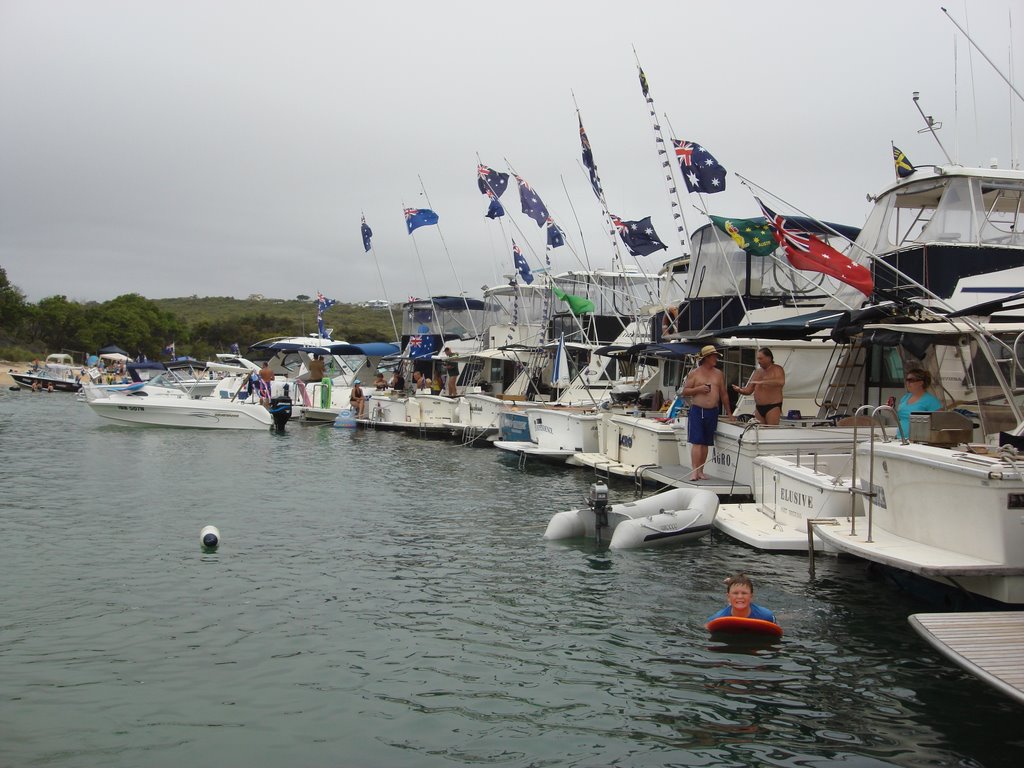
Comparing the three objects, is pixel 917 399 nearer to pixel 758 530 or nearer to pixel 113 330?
pixel 758 530

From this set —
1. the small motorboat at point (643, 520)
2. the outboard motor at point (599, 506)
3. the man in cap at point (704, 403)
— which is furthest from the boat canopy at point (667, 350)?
the outboard motor at point (599, 506)

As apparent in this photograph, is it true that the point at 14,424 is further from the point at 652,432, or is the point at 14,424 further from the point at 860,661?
the point at 860,661

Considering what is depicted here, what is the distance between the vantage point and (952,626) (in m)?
7.20

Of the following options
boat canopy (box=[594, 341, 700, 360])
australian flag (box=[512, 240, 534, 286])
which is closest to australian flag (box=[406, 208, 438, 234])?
australian flag (box=[512, 240, 534, 286])

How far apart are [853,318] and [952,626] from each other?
6709 millimetres

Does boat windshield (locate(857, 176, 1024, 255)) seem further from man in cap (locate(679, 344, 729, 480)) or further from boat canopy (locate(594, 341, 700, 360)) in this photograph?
boat canopy (locate(594, 341, 700, 360))

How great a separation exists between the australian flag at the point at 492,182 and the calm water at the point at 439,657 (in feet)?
59.5

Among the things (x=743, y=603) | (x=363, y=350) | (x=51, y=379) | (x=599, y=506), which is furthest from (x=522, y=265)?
(x=51, y=379)

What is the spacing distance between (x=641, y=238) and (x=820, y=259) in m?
14.7

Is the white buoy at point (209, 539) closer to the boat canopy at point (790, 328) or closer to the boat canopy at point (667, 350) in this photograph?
the boat canopy at point (790, 328)

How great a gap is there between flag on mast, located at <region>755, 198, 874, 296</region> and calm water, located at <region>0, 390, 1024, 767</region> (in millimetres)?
3708

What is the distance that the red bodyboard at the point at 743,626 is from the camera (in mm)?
8977

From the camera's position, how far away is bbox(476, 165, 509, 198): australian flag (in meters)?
→ 31.8

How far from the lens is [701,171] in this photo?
21375 mm
